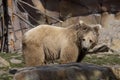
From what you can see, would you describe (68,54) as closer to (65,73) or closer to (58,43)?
(58,43)

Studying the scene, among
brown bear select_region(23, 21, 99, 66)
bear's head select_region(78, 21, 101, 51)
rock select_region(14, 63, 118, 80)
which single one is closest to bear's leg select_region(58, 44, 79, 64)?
brown bear select_region(23, 21, 99, 66)

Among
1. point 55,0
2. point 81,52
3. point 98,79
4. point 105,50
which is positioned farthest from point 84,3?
point 98,79

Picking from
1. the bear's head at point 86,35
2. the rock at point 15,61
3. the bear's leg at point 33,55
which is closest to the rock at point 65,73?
the bear's head at point 86,35

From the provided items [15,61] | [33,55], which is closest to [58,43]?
[33,55]

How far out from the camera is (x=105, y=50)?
1366 cm

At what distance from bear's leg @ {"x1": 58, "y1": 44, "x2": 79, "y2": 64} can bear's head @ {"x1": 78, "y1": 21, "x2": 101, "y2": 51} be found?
0.18 metres

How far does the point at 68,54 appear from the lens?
773 centimetres

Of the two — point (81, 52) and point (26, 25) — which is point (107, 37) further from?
point (81, 52)

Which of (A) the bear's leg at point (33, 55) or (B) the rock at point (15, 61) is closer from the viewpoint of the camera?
(A) the bear's leg at point (33, 55)

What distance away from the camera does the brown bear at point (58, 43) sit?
7734 mm

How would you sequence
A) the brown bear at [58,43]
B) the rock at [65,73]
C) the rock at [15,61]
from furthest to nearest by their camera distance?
the rock at [15,61] → the brown bear at [58,43] → the rock at [65,73]

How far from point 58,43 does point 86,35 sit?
2.01 feet

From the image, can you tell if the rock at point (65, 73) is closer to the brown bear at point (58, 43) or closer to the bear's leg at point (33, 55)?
the brown bear at point (58, 43)

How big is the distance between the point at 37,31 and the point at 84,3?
7.60m
